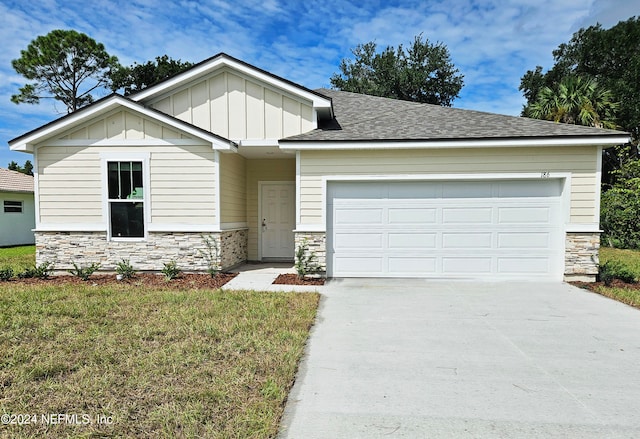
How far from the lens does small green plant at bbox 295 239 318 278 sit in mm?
7695

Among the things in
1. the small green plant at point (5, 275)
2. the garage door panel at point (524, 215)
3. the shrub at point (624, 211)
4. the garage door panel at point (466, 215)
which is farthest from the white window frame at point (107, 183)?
the shrub at point (624, 211)

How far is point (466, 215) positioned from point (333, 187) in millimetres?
3072

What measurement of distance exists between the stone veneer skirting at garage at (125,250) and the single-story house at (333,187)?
0.02 m

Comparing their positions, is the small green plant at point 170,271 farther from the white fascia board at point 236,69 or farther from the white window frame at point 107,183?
the white fascia board at point 236,69

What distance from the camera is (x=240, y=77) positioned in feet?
28.1

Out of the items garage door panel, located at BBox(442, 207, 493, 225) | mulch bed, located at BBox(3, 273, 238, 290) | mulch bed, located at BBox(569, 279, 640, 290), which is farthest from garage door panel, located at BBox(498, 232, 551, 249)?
mulch bed, located at BBox(3, 273, 238, 290)

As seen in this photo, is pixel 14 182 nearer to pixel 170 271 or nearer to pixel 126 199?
pixel 126 199

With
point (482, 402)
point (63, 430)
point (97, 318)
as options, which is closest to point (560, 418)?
point (482, 402)

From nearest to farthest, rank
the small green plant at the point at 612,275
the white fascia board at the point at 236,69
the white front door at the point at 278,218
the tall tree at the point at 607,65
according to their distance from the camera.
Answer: the small green plant at the point at 612,275 < the white fascia board at the point at 236,69 < the white front door at the point at 278,218 < the tall tree at the point at 607,65

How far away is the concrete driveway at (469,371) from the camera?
259 centimetres

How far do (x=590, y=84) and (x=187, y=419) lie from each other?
19.7 m

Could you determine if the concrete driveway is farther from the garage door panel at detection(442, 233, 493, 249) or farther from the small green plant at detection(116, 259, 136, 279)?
the small green plant at detection(116, 259, 136, 279)

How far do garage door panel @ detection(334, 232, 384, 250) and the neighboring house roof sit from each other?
15580mm

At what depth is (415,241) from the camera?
7.78 meters
